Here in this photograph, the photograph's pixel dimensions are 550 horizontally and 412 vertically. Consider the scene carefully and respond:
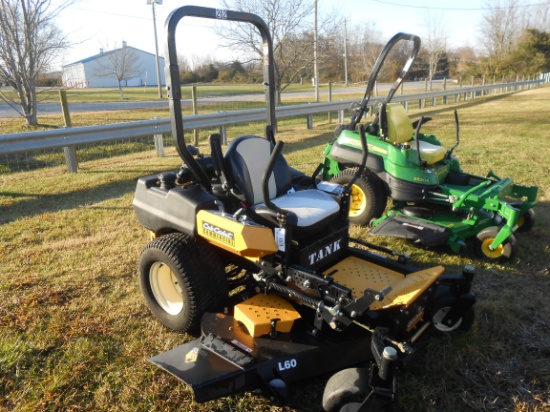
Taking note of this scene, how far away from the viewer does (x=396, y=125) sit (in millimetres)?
4801

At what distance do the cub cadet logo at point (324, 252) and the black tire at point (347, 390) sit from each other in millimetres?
772

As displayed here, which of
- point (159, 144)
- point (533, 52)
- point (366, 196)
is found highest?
point (533, 52)

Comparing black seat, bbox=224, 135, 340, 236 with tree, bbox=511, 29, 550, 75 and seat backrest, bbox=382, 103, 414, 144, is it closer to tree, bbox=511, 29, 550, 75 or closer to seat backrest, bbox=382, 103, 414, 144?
seat backrest, bbox=382, 103, 414, 144

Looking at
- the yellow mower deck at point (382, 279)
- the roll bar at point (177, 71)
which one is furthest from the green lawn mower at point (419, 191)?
the roll bar at point (177, 71)

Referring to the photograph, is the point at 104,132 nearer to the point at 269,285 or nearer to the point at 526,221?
the point at 269,285

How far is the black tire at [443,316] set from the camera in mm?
2641

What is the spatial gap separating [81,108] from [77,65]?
35899 millimetres

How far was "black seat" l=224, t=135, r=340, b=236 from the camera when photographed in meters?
2.67

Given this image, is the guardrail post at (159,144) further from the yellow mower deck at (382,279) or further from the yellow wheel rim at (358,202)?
the yellow mower deck at (382,279)

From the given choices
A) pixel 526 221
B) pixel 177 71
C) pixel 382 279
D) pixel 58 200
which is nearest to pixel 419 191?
pixel 526 221

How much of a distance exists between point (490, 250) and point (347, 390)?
2378 millimetres

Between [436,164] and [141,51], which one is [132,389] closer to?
[436,164]

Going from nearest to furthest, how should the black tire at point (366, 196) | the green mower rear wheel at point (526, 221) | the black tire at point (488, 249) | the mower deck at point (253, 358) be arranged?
the mower deck at point (253, 358) → the black tire at point (488, 249) → the green mower rear wheel at point (526, 221) → the black tire at point (366, 196)

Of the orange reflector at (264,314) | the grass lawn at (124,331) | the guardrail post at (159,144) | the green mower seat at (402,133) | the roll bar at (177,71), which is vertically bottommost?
the grass lawn at (124,331)
